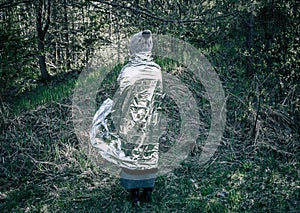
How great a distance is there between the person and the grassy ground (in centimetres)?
50

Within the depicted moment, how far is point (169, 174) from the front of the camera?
517cm

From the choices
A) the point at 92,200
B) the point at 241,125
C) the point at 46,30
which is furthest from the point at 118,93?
the point at 46,30

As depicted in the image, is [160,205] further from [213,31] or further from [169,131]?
[213,31]

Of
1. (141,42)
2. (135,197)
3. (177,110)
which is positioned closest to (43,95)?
(177,110)

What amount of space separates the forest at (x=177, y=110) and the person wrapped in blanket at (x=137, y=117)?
54 centimetres

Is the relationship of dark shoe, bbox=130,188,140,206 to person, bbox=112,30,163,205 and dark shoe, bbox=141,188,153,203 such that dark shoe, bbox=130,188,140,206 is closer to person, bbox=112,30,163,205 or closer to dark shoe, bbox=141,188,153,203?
dark shoe, bbox=141,188,153,203

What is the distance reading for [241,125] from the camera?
6156 mm

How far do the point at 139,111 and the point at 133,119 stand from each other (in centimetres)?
10

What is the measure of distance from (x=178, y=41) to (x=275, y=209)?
4054mm

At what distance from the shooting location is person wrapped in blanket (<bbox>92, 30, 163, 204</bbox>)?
386 cm

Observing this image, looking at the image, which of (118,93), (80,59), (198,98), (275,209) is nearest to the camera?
(118,93)

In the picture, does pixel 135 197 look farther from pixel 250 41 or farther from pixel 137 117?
pixel 250 41

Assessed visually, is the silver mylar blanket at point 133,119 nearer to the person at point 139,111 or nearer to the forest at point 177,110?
the person at point 139,111

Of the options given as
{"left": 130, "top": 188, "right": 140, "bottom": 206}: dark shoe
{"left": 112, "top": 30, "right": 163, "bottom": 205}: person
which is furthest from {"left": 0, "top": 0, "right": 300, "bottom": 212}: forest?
{"left": 112, "top": 30, "right": 163, "bottom": 205}: person
